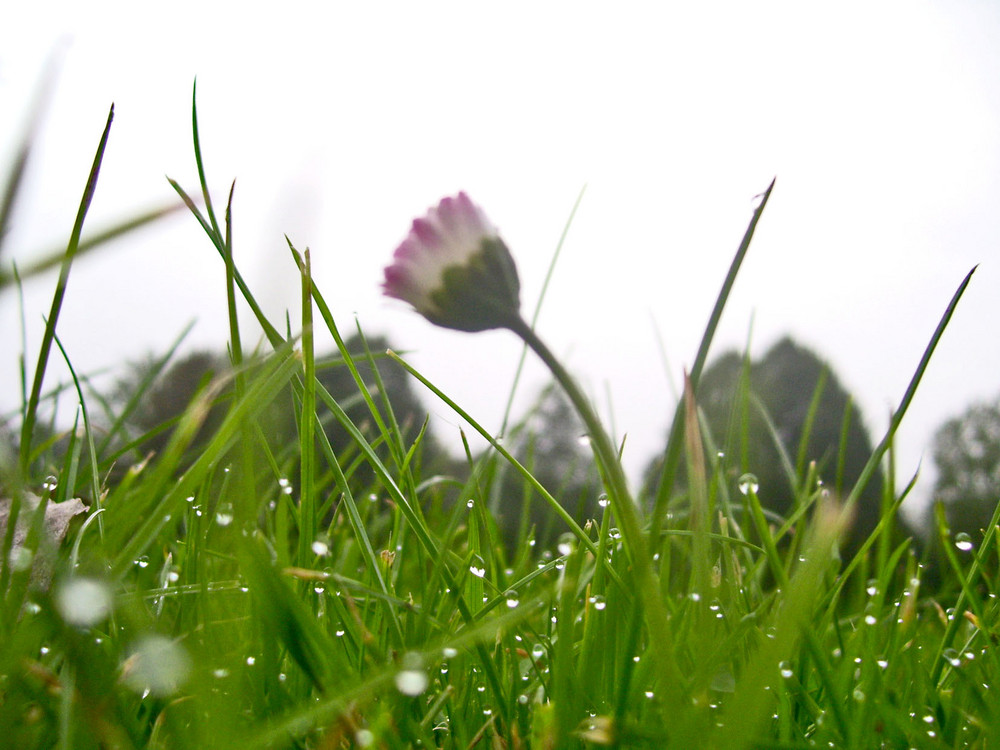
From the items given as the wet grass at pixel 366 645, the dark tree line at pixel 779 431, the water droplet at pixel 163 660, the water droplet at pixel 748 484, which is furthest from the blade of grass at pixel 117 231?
the dark tree line at pixel 779 431

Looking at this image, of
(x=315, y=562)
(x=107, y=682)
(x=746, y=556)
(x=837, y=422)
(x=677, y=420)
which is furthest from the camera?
(x=837, y=422)

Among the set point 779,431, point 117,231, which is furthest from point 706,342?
point 779,431

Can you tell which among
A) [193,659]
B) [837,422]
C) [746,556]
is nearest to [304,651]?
[193,659]

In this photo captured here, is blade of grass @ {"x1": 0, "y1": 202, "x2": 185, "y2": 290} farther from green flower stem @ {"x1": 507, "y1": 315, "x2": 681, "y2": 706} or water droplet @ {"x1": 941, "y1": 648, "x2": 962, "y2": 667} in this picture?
water droplet @ {"x1": 941, "y1": 648, "x2": 962, "y2": 667}

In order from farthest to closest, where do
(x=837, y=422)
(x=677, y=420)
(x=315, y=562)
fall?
(x=837, y=422), (x=315, y=562), (x=677, y=420)

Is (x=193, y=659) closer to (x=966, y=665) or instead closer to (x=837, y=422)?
(x=966, y=665)

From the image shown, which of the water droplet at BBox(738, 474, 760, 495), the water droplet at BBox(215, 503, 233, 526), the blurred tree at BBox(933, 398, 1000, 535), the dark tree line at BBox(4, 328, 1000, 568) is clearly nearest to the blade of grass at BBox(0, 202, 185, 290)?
the water droplet at BBox(215, 503, 233, 526)

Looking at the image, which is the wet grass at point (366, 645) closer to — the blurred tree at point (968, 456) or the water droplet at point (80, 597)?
the water droplet at point (80, 597)
